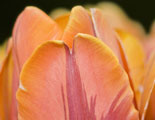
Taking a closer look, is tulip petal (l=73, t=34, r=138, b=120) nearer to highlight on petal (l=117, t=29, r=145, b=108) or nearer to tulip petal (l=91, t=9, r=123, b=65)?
tulip petal (l=91, t=9, r=123, b=65)

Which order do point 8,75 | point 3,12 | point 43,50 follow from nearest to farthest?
1. point 43,50
2. point 8,75
3. point 3,12

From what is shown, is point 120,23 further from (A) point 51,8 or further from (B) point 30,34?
(A) point 51,8

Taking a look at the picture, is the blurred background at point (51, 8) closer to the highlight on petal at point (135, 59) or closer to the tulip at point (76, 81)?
the highlight on petal at point (135, 59)

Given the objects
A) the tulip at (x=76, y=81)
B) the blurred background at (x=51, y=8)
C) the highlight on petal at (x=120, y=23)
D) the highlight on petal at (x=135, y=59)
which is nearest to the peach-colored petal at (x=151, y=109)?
the tulip at (x=76, y=81)

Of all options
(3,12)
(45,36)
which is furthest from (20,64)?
(3,12)

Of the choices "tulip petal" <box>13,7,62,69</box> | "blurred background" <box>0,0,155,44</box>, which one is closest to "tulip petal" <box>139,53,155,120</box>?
"tulip petal" <box>13,7,62,69</box>

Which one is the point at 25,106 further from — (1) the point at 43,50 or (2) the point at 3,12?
(2) the point at 3,12
